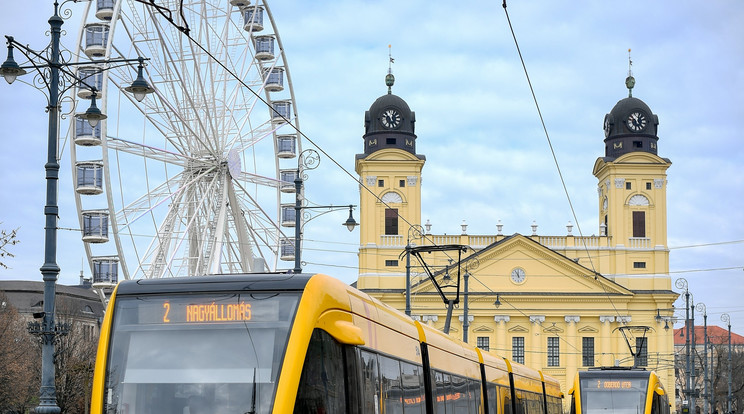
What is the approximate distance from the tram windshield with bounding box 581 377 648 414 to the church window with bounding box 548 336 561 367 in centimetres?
6505

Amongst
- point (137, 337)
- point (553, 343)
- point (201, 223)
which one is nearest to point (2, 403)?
point (201, 223)

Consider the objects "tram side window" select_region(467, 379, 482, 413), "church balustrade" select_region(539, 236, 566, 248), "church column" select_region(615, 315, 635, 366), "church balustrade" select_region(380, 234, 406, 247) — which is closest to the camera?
"tram side window" select_region(467, 379, 482, 413)

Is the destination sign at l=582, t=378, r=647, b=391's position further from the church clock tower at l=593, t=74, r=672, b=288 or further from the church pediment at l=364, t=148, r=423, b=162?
the church clock tower at l=593, t=74, r=672, b=288

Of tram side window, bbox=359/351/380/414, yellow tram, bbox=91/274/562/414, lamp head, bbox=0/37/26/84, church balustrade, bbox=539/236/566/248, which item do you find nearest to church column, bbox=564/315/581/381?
church balustrade, bbox=539/236/566/248

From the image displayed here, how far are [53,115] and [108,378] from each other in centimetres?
698

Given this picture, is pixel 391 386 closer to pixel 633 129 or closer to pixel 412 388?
pixel 412 388

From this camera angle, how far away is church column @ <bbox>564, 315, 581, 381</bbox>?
88312 mm

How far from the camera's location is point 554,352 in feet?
293

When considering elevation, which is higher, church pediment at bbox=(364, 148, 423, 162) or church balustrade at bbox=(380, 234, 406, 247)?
church pediment at bbox=(364, 148, 423, 162)

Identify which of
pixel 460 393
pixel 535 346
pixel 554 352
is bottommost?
pixel 460 393

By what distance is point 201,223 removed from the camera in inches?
1289

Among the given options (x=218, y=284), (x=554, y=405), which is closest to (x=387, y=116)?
(x=554, y=405)

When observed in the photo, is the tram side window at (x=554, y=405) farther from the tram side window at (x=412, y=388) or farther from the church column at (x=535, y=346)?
the church column at (x=535, y=346)

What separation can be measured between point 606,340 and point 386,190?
788 inches
